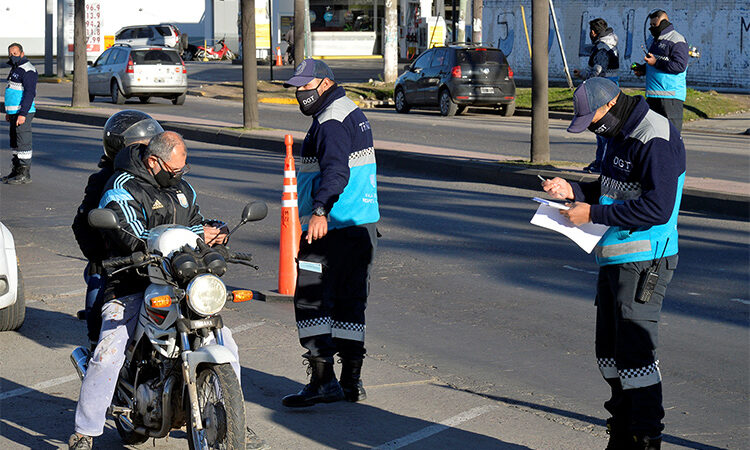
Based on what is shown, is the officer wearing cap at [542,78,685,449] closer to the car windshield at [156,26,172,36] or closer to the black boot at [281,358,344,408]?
the black boot at [281,358,344,408]

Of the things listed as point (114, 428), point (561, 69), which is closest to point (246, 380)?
point (114, 428)

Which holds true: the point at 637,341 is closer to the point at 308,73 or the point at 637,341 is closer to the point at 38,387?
the point at 308,73

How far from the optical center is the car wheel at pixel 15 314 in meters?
7.52

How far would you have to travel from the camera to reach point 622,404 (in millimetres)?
5070

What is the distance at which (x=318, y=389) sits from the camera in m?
6.04

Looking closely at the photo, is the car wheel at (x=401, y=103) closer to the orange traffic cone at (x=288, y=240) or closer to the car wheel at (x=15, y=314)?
the orange traffic cone at (x=288, y=240)

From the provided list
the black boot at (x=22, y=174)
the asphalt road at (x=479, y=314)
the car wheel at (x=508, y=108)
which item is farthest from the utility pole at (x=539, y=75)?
the car wheel at (x=508, y=108)

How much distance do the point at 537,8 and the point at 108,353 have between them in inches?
471

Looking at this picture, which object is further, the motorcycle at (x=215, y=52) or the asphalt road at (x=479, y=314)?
the motorcycle at (x=215, y=52)

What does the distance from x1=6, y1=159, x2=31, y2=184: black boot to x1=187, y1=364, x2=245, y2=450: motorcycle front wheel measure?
11.2m

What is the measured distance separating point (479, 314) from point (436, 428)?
8.26 feet

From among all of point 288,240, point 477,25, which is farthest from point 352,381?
point 477,25

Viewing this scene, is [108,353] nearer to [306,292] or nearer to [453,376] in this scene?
[306,292]

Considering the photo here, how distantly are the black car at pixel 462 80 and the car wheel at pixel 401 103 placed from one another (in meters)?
0.37
